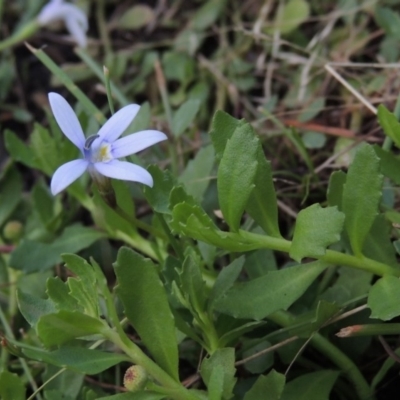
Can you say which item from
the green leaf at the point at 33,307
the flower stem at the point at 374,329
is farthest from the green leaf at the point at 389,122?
the green leaf at the point at 33,307

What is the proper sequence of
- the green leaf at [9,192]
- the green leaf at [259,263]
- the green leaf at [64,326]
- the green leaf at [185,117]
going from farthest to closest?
1. the green leaf at [9,192]
2. the green leaf at [185,117]
3. the green leaf at [259,263]
4. the green leaf at [64,326]

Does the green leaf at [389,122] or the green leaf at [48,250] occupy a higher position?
the green leaf at [389,122]

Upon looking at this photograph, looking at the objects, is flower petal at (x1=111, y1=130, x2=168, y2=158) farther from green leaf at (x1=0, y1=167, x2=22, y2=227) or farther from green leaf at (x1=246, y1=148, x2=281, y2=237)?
green leaf at (x1=0, y1=167, x2=22, y2=227)

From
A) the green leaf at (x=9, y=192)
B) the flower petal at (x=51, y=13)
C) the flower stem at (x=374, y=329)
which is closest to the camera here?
the flower stem at (x=374, y=329)

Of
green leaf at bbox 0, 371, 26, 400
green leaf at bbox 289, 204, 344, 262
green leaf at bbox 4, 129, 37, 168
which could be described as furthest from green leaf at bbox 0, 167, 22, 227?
green leaf at bbox 289, 204, 344, 262

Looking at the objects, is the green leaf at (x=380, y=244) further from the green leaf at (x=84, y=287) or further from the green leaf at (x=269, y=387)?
the green leaf at (x=84, y=287)

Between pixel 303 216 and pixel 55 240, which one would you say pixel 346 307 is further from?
pixel 55 240

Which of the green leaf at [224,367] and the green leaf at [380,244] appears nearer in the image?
the green leaf at [224,367]
